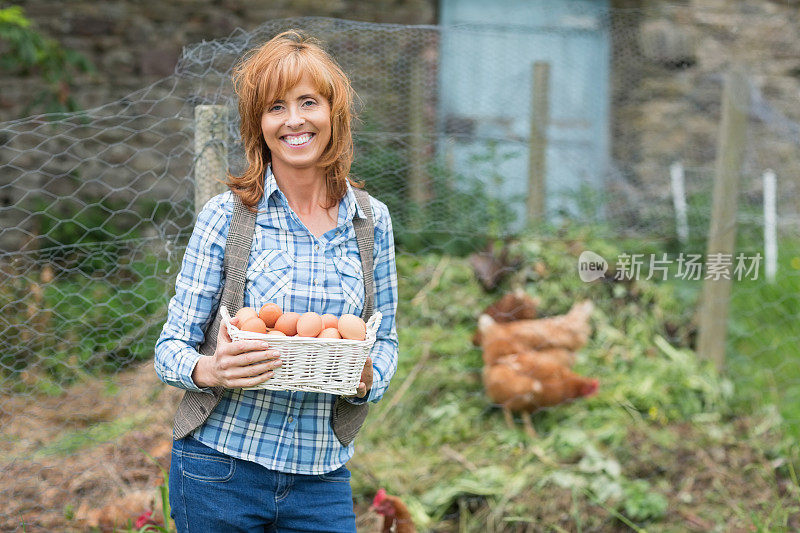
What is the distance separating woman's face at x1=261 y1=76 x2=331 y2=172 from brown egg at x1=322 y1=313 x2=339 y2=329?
1.17ft

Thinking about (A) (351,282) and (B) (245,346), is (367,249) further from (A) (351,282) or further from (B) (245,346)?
(B) (245,346)

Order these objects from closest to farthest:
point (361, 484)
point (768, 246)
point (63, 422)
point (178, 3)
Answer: point (361, 484), point (63, 422), point (768, 246), point (178, 3)

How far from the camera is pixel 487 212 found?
4566 mm

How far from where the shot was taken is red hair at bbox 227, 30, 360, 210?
171cm

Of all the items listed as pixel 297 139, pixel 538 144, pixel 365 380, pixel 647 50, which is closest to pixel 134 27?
pixel 538 144

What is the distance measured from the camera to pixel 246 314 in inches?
62.4

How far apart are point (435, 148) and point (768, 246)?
2159 mm

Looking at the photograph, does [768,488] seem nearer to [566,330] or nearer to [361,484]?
[566,330]

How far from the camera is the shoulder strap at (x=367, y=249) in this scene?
184 centimetres

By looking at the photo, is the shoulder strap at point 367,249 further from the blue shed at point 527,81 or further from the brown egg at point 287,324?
the blue shed at point 527,81

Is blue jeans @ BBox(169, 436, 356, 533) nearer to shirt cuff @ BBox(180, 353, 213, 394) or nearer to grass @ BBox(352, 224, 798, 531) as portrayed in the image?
shirt cuff @ BBox(180, 353, 213, 394)

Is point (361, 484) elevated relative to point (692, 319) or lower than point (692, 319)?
lower

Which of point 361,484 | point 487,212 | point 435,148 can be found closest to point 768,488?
point 361,484

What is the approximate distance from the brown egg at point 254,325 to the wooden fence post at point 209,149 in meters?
1.08
